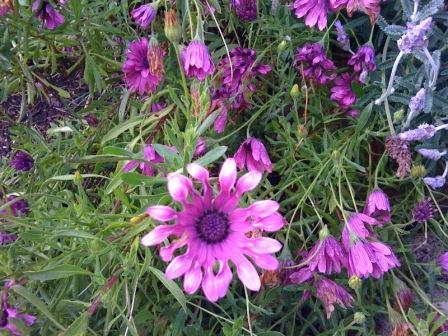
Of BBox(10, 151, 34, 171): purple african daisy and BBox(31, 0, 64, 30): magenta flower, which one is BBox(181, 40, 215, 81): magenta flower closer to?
BBox(31, 0, 64, 30): magenta flower

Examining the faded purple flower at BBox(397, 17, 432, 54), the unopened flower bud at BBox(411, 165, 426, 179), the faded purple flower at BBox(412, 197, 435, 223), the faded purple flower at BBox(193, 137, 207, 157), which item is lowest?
the faded purple flower at BBox(412, 197, 435, 223)

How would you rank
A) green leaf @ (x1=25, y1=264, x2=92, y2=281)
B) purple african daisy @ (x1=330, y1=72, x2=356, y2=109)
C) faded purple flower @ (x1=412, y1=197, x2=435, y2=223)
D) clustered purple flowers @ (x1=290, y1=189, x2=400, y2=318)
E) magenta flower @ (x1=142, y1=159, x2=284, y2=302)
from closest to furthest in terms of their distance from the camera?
magenta flower @ (x1=142, y1=159, x2=284, y2=302), green leaf @ (x1=25, y1=264, x2=92, y2=281), clustered purple flowers @ (x1=290, y1=189, x2=400, y2=318), faded purple flower @ (x1=412, y1=197, x2=435, y2=223), purple african daisy @ (x1=330, y1=72, x2=356, y2=109)

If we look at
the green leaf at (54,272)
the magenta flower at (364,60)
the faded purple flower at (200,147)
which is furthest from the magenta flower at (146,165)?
the magenta flower at (364,60)

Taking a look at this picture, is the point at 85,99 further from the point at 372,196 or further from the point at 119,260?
the point at 372,196

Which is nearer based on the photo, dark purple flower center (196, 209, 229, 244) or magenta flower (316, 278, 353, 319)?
dark purple flower center (196, 209, 229, 244)

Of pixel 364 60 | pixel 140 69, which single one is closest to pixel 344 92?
pixel 364 60

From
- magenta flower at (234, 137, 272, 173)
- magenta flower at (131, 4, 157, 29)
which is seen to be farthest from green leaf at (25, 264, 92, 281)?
magenta flower at (131, 4, 157, 29)

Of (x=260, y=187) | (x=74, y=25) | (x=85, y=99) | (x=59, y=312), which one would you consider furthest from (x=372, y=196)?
(x=85, y=99)

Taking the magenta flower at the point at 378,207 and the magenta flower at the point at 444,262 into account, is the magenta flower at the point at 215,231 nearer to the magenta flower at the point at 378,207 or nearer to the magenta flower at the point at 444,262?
the magenta flower at the point at 378,207

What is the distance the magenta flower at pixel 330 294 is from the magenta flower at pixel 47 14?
0.71m

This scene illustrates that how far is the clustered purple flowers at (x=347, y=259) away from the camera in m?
0.99

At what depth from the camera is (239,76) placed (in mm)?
1165

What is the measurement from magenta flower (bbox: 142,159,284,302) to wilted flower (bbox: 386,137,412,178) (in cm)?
39

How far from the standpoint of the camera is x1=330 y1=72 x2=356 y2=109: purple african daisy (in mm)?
1208
